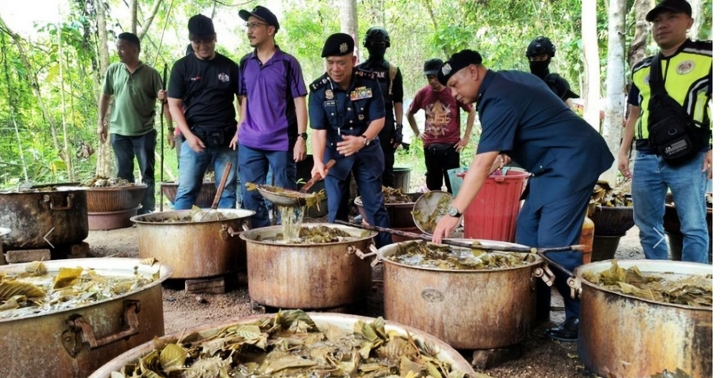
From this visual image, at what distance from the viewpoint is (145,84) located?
22.5 ft

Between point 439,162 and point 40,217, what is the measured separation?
4.66m

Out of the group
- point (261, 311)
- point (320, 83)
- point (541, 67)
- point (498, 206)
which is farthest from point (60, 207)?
point (541, 67)

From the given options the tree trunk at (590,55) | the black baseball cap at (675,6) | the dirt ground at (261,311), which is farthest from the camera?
the tree trunk at (590,55)

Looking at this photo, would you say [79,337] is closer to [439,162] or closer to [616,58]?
[439,162]

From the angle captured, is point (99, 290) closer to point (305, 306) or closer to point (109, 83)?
point (305, 306)

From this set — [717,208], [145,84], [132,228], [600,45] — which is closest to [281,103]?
[145,84]

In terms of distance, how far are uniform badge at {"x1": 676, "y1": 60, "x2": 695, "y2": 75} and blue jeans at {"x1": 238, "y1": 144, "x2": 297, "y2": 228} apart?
329cm

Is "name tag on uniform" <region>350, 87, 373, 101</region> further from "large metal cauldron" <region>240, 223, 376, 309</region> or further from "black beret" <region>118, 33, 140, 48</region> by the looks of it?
"black beret" <region>118, 33, 140, 48</region>

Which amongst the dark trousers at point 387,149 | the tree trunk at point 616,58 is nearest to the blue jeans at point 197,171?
the dark trousers at point 387,149

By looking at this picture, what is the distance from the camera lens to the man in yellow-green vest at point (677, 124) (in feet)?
12.0

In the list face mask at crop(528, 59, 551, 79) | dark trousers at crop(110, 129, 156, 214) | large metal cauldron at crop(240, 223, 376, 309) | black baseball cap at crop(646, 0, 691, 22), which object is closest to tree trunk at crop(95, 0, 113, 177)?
dark trousers at crop(110, 129, 156, 214)

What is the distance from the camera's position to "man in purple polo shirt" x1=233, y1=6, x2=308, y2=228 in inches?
193

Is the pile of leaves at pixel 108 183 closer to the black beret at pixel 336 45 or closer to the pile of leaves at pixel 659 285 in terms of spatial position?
the black beret at pixel 336 45

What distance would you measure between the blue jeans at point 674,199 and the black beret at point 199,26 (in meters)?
4.09
